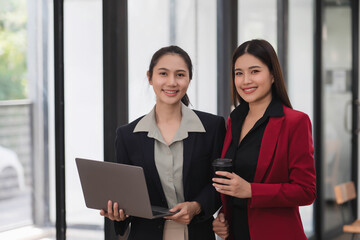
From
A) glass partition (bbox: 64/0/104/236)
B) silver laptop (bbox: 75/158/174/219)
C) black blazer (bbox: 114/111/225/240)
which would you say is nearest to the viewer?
silver laptop (bbox: 75/158/174/219)

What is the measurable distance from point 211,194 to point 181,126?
0.93 feet

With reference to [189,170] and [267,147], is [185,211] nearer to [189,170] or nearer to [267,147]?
[189,170]

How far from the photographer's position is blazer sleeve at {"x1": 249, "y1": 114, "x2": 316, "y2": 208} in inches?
79.0

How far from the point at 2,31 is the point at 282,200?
1.37m

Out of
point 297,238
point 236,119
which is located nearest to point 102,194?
point 236,119

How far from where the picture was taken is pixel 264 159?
2055mm

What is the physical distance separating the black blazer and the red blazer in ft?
0.63

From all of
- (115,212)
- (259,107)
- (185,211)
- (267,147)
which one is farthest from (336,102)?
(115,212)

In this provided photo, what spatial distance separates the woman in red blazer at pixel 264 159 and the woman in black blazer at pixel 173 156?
0.08 m

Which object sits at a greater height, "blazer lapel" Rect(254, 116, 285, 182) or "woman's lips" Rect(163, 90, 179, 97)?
"woman's lips" Rect(163, 90, 179, 97)

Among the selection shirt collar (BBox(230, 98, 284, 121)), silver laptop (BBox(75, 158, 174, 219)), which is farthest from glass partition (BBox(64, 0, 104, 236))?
shirt collar (BBox(230, 98, 284, 121))

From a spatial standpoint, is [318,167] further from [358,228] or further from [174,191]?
[174,191]

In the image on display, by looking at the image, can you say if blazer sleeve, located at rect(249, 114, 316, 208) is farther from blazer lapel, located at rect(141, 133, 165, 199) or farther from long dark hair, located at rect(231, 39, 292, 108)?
blazer lapel, located at rect(141, 133, 165, 199)

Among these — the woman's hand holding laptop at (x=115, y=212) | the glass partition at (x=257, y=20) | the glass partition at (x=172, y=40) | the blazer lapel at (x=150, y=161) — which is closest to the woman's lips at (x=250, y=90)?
the blazer lapel at (x=150, y=161)
